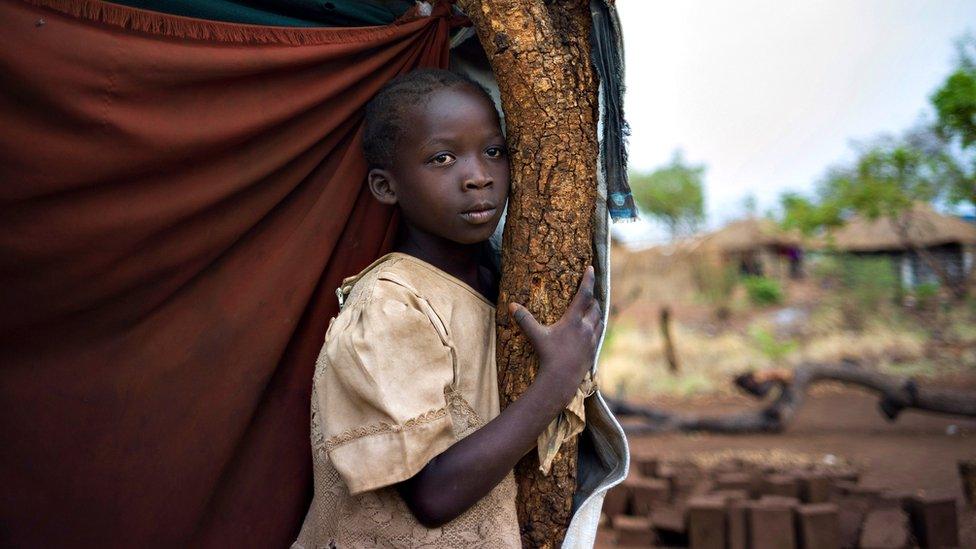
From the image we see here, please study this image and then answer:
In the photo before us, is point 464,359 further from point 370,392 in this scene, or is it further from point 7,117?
point 7,117

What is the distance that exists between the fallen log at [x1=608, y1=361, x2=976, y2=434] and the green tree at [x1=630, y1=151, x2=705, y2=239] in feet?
92.4

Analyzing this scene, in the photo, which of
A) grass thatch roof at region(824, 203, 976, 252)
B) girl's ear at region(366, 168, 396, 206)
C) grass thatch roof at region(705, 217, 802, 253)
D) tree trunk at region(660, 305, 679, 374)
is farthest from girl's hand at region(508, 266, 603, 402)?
grass thatch roof at region(705, 217, 802, 253)

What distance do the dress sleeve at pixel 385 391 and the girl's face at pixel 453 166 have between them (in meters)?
0.24

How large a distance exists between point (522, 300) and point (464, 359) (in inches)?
7.9

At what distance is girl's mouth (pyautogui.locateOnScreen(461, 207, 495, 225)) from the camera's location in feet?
5.91

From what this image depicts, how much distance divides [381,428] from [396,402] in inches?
2.4

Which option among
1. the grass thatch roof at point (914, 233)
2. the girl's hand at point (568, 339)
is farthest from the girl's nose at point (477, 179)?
the grass thatch roof at point (914, 233)

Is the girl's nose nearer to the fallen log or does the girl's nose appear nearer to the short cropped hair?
the short cropped hair

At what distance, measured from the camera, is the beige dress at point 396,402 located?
1.53 m

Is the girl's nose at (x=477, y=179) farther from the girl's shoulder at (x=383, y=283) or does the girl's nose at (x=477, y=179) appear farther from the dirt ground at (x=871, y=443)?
the dirt ground at (x=871, y=443)

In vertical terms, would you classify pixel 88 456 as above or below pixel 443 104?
below

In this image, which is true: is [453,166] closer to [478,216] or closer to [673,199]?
[478,216]

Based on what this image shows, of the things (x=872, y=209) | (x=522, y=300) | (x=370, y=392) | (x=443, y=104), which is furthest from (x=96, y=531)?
(x=872, y=209)

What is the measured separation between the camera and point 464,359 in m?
1.81
